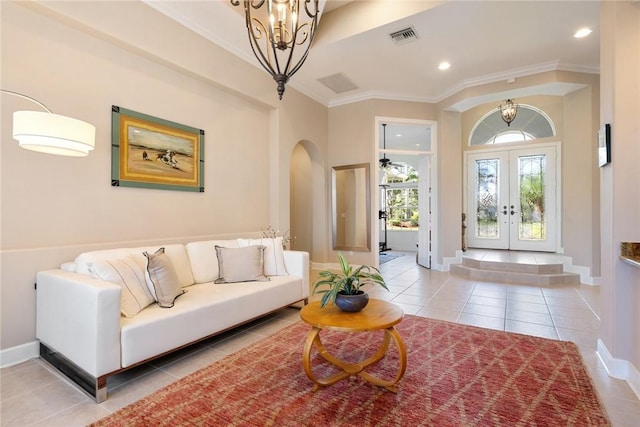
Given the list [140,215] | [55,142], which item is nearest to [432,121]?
[140,215]

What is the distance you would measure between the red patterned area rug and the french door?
5.08 m

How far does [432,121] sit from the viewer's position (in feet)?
20.0

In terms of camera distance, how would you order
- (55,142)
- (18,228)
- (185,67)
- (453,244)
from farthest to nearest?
(453,244) → (185,67) → (18,228) → (55,142)

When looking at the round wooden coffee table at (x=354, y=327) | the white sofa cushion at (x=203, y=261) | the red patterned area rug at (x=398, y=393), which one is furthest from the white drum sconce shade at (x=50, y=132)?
the round wooden coffee table at (x=354, y=327)

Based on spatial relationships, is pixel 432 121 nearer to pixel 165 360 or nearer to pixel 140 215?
pixel 140 215

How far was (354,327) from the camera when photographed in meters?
1.78

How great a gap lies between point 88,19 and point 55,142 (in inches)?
53.8

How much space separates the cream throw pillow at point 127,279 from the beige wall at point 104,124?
23.8 inches

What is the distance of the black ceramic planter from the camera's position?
2014 mm

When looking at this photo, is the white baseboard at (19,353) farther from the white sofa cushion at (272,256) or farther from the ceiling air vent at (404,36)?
the ceiling air vent at (404,36)

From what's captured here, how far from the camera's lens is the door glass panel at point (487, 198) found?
292 inches

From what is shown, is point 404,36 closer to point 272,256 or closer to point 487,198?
point 272,256

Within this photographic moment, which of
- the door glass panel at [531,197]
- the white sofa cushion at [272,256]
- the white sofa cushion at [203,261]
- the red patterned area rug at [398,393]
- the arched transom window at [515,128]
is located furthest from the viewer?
the door glass panel at [531,197]

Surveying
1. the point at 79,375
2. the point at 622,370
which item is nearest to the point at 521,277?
the point at 622,370
